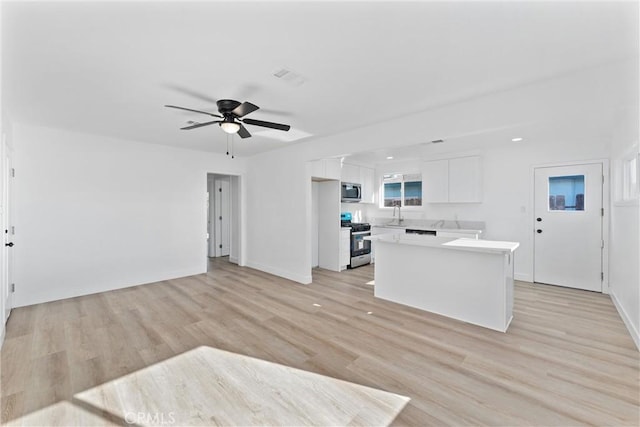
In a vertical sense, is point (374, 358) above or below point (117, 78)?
below

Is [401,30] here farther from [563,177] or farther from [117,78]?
[563,177]

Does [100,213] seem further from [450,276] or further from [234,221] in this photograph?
[450,276]

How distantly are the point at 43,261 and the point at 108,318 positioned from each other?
5.21 ft

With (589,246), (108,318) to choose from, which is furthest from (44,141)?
(589,246)

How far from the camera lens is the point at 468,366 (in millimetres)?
2355

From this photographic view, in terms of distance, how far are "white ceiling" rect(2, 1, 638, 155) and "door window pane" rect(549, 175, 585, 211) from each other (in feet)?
10.1

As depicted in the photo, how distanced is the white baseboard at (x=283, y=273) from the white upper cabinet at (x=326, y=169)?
186 cm

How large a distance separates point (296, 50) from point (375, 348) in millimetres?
2617

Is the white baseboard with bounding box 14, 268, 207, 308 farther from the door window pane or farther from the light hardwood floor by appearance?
the door window pane

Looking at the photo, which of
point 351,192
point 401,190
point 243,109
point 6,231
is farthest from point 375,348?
point 401,190

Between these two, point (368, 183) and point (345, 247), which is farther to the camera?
point (368, 183)

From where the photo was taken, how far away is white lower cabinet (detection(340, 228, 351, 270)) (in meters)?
5.84

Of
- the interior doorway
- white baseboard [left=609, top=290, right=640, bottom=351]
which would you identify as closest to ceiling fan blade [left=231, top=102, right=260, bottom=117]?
white baseboard [left=609, top=290, right=640, bottom=351]

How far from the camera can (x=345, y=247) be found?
19.5 feet
